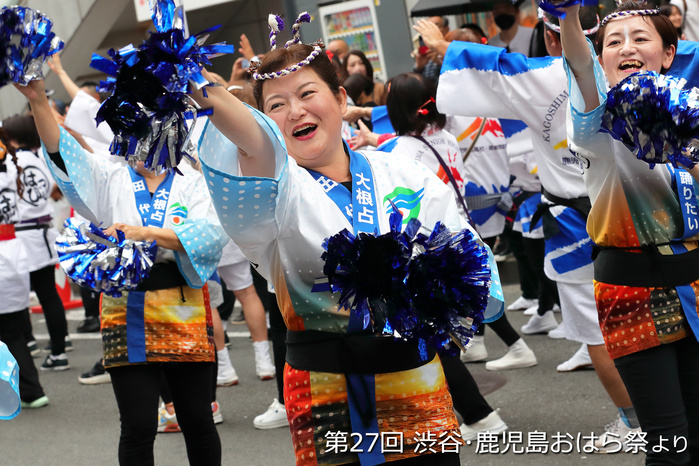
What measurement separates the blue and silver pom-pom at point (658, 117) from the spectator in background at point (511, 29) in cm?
528

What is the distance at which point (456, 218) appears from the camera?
2465 millimetres

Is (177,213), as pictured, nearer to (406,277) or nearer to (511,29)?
(406,277)

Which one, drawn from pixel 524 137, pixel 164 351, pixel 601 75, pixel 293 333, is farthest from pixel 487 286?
pixel 524 137

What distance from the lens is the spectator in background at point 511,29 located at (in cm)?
761

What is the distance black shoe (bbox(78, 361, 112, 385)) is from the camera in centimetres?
675

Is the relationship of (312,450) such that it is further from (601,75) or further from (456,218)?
(601,75)

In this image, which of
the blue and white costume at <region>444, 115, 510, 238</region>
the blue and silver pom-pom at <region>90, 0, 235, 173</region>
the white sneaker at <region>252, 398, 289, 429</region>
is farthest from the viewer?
the blue and white costume at <region>444, 115, 510, 238</region>

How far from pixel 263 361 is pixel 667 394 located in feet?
12.6

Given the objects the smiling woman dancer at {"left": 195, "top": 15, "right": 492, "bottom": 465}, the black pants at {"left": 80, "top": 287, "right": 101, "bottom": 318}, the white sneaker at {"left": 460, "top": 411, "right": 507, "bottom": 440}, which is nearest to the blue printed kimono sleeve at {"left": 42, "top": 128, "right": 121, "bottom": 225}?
the smiling woman dancer at {"left": 195, "top": 15, "right": 492, "bottom": 465}

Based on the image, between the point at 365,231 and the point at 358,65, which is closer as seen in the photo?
the point at 365,231

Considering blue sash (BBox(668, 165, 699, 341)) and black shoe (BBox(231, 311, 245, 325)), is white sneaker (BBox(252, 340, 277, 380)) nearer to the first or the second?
black shoe (BBox(231, 311, 245, 325))

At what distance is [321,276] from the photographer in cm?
230

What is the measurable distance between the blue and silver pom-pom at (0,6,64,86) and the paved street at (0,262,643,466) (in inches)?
99.6

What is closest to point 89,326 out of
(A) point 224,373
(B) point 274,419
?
(A) point 224,373
